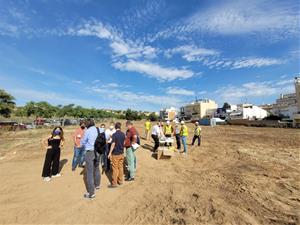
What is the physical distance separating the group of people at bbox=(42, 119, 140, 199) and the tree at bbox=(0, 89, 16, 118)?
36.8 meters

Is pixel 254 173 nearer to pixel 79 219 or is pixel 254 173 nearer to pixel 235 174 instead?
pixel 235 174

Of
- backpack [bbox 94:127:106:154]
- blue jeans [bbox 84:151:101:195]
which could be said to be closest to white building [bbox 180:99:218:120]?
backpack [bbox 94:127:106:154]

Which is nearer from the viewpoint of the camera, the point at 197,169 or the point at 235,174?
the point at 235,174

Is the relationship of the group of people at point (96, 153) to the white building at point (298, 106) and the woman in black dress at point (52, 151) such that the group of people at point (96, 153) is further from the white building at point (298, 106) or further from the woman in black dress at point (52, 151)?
the white building at point (298, 106)

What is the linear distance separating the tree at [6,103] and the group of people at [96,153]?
36803mm

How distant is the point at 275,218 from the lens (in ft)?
A: 14.5

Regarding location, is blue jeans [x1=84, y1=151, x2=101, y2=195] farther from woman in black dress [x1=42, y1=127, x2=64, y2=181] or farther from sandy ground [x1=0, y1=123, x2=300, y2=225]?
woman in black dress [x1=42, y1=127, x2=64, y2=181]

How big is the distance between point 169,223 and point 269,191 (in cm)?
351

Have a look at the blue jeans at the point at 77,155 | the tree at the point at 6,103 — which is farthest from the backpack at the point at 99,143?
the tree at the point at 6,103

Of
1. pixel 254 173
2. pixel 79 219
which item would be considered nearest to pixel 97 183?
pixel 79 219

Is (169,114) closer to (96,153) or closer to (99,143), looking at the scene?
(99,143)

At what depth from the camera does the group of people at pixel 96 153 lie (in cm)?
564

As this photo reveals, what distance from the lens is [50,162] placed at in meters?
7.19

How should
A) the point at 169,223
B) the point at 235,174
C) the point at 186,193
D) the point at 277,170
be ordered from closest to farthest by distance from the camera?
the point at 169,223
the point at 186,193
the point at 235,174
the point at 277,170
